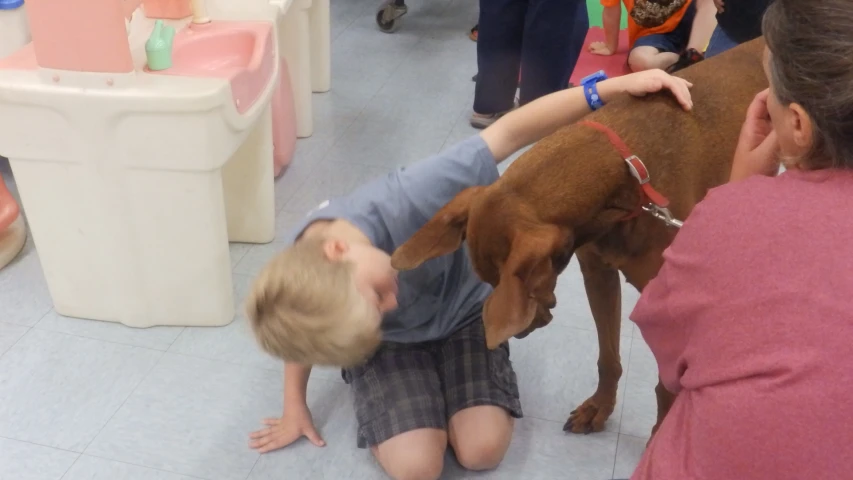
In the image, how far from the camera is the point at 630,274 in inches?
58.4

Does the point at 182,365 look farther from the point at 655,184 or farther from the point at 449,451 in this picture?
the point at 655,184

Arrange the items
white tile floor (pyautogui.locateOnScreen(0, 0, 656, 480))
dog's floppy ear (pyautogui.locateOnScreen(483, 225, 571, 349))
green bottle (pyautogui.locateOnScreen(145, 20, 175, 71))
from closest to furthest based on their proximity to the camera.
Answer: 1. dog's floppy ear (pyautogui.locateOnScreen(483, 225, 571, 349))
2. white tile floor (pyautogui.locateOnScreen(0, 0, 656, 480))
3. green bottle (pyautogui.locateOnScreen(145, 20, 175, 71))

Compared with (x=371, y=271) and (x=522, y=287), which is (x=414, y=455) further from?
(x=522, y=287)

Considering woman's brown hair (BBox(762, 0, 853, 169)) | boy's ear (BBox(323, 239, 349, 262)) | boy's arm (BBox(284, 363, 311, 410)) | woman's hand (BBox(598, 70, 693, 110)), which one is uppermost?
woman's brown hair (BBox(762, 0, 853, 169))

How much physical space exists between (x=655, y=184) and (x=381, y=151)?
1.80 meters

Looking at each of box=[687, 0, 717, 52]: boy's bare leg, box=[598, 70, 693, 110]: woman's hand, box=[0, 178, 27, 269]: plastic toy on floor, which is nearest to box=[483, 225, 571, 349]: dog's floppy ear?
box=[598, 70, 693, 110]: woman's hand

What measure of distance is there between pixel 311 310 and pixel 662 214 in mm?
628

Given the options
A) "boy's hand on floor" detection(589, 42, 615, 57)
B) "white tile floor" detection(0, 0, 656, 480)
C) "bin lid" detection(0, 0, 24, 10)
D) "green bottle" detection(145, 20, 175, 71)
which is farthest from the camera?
"boy's hand on floor" detection(589, 42, 615, 57)

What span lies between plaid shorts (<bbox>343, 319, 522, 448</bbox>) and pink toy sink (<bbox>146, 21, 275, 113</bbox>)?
76 centimetres

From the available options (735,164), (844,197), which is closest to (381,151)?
(735,164)

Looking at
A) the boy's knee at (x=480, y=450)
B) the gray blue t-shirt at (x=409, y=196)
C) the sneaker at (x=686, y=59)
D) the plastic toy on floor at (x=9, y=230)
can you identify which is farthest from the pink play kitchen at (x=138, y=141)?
the sneaker at (x=686, y=59)

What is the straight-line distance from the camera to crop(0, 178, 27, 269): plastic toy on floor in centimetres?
224

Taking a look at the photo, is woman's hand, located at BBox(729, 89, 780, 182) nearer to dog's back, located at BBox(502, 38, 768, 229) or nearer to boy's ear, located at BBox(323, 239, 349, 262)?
dog's back, located at BBox(502, 38, 768, 229)

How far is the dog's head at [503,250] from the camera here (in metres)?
1.19
